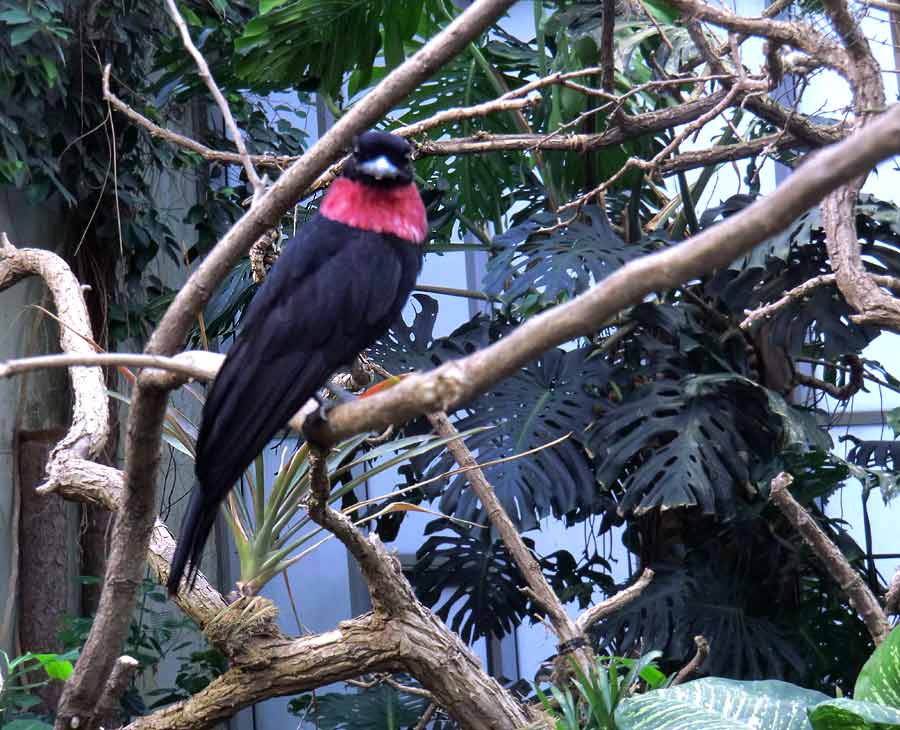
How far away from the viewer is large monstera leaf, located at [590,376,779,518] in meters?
2.16

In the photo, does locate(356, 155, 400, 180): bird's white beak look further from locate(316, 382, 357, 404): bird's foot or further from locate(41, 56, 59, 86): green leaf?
locate(41, 56, 59, 86): green leaf

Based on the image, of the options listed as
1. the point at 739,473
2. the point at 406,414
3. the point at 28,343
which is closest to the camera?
the point at 406,414

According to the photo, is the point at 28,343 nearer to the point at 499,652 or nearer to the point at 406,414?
the point at 499,652

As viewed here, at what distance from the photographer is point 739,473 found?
2.25 m

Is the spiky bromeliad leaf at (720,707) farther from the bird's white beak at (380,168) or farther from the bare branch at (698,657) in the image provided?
the bird's white beak at (380,168)

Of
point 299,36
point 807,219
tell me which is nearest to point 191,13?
point 299,36

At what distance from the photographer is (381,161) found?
1430 millimetres

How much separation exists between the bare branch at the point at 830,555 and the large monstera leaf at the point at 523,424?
0.58 metres

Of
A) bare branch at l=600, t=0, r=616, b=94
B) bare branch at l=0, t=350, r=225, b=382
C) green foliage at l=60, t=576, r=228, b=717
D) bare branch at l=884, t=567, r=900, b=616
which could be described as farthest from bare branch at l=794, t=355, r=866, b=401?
bare branch at l=0, t=350, r=225, b=382

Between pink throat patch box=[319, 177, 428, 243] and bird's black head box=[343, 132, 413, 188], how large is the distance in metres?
0.01

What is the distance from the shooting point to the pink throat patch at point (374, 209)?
1.46 metres

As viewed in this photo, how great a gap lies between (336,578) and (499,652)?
0.72 metres

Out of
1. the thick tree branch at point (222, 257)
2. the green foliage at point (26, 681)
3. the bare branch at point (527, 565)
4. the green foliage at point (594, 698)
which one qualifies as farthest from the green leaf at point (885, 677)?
the green foliage at point (26, 681)

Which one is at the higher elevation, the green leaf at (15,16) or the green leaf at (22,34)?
the green leaf at (15,16)
